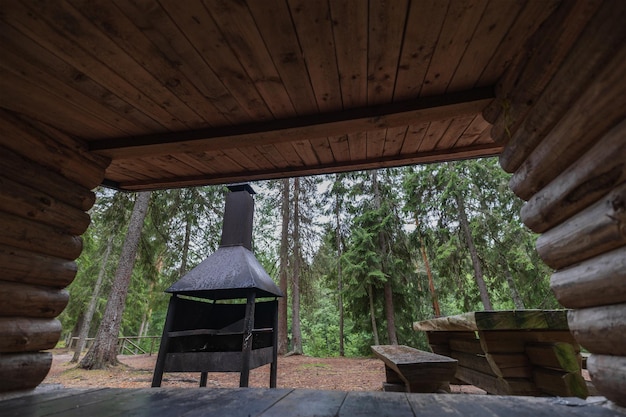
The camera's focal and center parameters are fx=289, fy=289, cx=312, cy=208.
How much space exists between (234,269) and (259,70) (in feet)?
12.0

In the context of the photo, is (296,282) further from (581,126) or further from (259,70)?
(581,126)

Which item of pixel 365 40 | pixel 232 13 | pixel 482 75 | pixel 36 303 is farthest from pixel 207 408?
pixel 482 75

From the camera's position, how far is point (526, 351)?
2.77 meters

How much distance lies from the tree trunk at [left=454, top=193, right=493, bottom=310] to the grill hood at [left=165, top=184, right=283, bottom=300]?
22.0 ft

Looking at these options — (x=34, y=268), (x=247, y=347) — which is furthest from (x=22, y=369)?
(x=247, y=347)

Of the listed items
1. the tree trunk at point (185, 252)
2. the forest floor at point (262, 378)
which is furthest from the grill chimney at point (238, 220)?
the tree trunk at point (185, 252)

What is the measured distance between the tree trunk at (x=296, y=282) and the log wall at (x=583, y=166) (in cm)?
1080

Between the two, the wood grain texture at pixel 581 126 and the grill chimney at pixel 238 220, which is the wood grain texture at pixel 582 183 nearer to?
the wood grain texture at pixel 581 126

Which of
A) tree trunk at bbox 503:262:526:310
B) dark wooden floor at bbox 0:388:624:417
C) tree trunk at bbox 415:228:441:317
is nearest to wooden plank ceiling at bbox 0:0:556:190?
dark wooden floor at bbox 0:388:624:417

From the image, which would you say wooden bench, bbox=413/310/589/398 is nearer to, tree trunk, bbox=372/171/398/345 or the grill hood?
the grill hood

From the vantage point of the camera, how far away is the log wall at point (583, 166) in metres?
1.22

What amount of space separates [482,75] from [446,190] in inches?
325

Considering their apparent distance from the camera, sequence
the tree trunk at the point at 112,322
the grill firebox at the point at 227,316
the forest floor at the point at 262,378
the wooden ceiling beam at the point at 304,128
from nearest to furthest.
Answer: the wooden ceiling beam at the point at 304,128 < the grill firebox at the point at 227,316 < the forest floor at the point at 262,378 < the tree trunk at the point at 112,322

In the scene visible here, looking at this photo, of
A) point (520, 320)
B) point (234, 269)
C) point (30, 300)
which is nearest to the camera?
point (30, 300)
